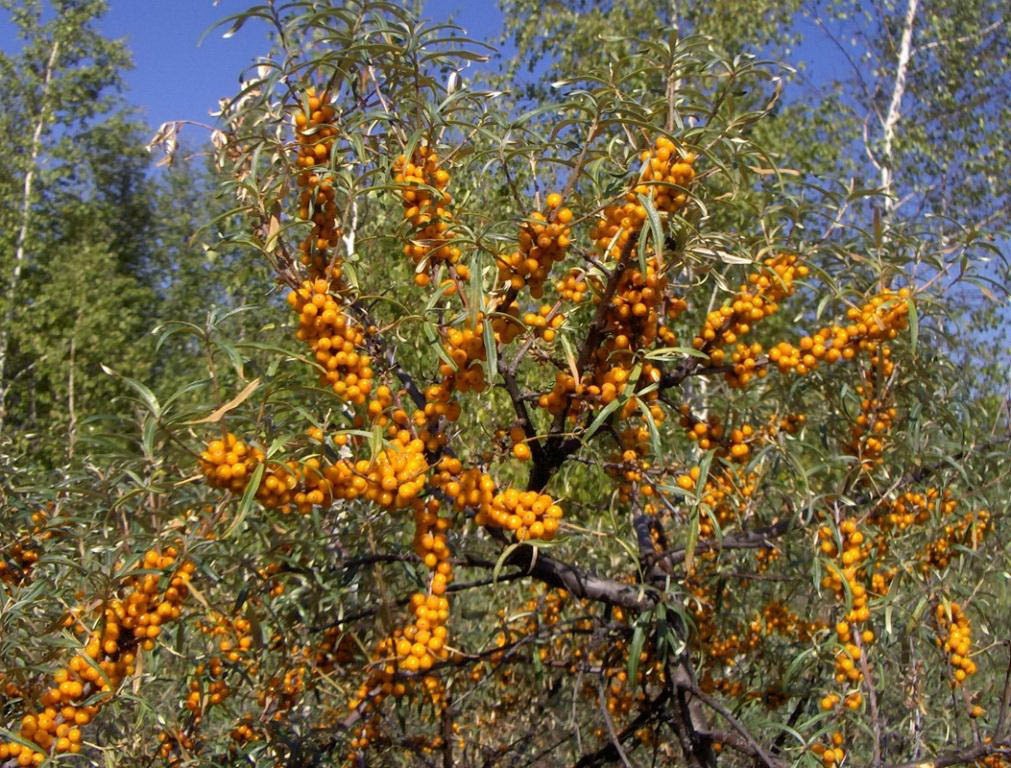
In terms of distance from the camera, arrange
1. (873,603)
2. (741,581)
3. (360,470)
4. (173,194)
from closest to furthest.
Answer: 1. (360,470)
2. (873,603)
3. (741,581)
4. (173,194)

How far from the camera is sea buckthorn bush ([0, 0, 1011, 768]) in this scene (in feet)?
3.69

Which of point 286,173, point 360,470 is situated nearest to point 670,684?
point 360,470

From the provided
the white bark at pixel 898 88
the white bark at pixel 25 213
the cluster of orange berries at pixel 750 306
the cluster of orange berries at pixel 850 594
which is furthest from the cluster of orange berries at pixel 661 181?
the white bark at pixel 25 213

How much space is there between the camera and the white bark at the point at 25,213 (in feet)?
34.9

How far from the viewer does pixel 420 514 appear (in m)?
1.17

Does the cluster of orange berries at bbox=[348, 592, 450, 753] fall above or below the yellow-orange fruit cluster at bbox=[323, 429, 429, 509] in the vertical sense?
below

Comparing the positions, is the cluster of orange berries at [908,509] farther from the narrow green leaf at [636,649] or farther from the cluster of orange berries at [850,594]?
the narrow green leaf at [636,649]

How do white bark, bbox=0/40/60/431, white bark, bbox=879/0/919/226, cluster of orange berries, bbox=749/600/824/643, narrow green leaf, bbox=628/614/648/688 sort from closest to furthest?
1. narrow green leaf, bbox=628/614/648/688
2. cluster of orange berries, bbox=749/600/824/643
3. white bark, bbox=879/0/919/226
4. white bark, bbox=0/40/60/431

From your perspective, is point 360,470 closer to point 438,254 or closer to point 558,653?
point 438,254

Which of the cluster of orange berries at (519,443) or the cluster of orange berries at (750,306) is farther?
the cluster of orange berries at (750,306)

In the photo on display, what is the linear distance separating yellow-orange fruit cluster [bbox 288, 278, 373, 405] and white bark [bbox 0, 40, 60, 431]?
1040 cm

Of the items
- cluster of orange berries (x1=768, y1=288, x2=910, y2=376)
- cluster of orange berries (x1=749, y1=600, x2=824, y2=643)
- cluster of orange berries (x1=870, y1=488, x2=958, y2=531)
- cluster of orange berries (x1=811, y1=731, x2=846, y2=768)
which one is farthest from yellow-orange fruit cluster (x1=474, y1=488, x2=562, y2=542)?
cluster of orange berries (x1=749, y1=600, x2=824, y2=643)

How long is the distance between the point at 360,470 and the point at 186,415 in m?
0.23

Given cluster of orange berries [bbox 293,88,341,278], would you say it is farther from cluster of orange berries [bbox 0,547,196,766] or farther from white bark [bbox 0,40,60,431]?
white bark [bbox 0,40,60,431]
